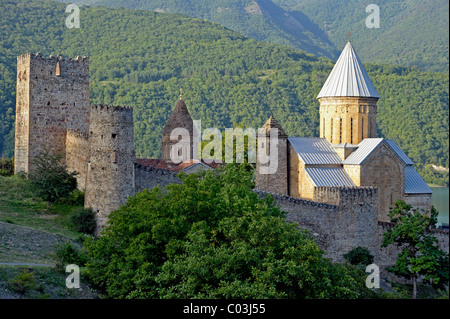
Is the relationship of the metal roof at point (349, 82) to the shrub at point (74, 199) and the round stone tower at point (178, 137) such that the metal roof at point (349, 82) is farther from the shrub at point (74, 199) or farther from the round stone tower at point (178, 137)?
the shrub at point (74, 199)

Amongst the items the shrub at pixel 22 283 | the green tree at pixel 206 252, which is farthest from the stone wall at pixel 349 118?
the shrub at pixel 22 283

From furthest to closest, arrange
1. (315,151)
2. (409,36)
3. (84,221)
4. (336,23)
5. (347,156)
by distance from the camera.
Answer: (336,23), (409,36), (347,156), (315,151), (84,221)

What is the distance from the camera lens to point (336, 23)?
137m

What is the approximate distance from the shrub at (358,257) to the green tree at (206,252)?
559cm

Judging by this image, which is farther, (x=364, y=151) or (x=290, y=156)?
(x=364, y=151)

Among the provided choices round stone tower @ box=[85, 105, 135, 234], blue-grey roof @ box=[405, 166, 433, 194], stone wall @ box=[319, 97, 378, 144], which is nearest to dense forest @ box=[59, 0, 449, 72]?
blue-grey roof @ box=[405, 166, 433, 194]

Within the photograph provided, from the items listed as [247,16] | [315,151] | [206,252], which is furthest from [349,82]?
[247,16]

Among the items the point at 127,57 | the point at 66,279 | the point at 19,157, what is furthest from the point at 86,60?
the point at 127,57

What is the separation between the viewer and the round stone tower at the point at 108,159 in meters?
24.9

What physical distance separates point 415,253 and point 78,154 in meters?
14.2

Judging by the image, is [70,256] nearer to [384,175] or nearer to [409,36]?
[384,175]

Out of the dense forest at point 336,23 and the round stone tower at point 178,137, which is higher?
the dense forest at point 336,23

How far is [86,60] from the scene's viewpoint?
1258 inches
